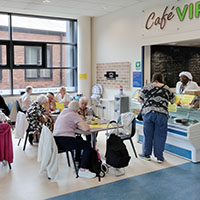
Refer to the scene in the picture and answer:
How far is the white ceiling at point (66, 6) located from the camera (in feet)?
21.9

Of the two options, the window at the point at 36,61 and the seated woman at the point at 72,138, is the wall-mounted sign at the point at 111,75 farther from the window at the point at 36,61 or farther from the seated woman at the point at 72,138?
the seated woman at the point at 72,138

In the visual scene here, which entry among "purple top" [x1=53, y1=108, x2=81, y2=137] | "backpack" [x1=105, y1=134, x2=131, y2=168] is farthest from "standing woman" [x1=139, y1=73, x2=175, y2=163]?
"purple top" [x1=53, y1=108, x2=81, y2=137]

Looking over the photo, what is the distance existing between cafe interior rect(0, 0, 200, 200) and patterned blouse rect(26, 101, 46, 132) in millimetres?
18

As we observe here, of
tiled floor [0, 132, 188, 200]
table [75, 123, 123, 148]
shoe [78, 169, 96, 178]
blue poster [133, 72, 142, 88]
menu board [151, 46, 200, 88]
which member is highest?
menu board [151, 46, 200, 88]

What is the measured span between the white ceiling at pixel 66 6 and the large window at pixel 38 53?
0.50 metres

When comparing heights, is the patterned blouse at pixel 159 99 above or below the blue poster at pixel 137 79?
below

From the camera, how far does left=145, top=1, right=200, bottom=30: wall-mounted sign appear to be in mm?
5266

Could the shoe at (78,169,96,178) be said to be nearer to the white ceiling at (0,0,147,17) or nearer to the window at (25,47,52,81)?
the white ceiling at (0,0,147,17)

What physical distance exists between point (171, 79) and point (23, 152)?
13.1 ft

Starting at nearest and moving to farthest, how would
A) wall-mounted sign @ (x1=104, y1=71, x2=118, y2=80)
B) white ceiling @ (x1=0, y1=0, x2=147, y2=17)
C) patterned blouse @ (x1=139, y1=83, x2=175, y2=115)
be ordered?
1. patterned blouse @ (x1=139, y1=83, x2=175, y2=115)
2. white ceiling @ (x1=0, y1=0, x2=147, y2=17)
3. wall-mounted sign @ (x1=104, y1=71, x2=118, y2=80)

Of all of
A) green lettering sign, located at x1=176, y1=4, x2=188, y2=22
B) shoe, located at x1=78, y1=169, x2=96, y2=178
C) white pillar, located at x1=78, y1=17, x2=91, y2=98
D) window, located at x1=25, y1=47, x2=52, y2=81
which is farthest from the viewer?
white pillar, located at x1=78, y1=17, x2=91, y2=98

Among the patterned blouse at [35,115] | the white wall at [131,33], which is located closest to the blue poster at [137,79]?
the white wall at [131,33]

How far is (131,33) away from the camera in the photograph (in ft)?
23.4

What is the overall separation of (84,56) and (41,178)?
522 centimetres
